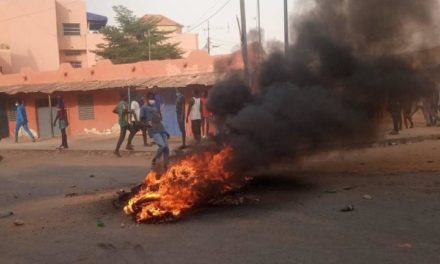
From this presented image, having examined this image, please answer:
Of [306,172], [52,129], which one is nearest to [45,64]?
[52,129]

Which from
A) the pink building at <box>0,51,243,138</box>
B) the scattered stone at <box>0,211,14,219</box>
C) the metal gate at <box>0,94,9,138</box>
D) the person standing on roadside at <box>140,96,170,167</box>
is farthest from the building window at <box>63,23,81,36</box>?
the scattered stone at <box>0,211,14,219</box>

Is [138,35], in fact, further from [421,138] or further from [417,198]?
[417,198]

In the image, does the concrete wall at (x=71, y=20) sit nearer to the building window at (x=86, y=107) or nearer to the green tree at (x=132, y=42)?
the green tree at (x=132, y=42)

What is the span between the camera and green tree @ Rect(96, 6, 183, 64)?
1388 inches

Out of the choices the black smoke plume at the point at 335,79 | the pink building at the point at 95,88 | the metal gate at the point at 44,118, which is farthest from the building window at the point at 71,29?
the black smoke plume at the point at 335,79

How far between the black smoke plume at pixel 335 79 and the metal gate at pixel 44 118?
16.4 metres

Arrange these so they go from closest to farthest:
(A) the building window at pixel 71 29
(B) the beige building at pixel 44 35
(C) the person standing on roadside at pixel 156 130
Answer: (C) the person standing on roadside at pixel 156 130
(B) the beige building at pixel 44 35
(A) the building window at pixel 71 29

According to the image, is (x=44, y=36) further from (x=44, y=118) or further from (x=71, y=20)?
(x=44, y=118)

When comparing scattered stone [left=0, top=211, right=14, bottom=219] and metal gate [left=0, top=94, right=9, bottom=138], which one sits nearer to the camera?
scattered stone [left=0, top=211, right=14, bottom=219]

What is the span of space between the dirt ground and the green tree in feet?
87.6

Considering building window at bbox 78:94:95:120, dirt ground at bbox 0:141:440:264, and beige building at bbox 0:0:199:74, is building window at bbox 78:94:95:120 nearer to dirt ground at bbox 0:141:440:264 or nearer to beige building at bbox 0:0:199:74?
beige building at bbox 0:0:199:74

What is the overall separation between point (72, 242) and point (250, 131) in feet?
10.2

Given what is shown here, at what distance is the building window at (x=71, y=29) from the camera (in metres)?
36.1

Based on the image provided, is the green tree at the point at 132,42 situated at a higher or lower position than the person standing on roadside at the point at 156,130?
higher
